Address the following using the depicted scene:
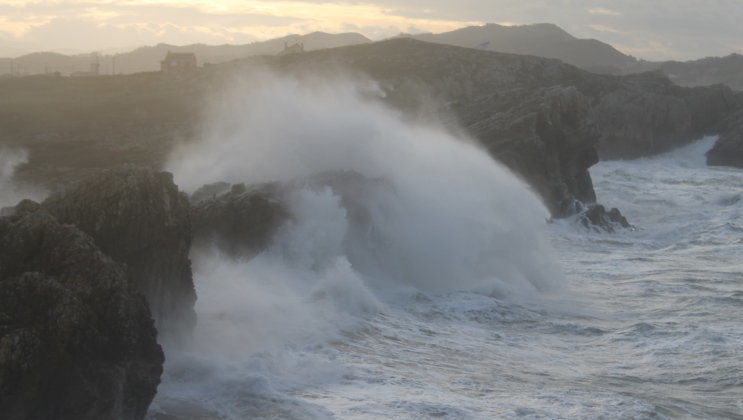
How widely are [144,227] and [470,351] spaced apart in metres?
5.90

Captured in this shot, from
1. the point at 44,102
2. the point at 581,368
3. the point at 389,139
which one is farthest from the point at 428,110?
the point at 581,368

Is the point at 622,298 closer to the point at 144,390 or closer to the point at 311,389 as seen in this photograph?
the point at 311,389

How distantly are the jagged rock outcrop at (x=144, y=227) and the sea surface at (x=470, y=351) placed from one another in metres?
0.74

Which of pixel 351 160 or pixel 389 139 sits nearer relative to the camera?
pixel 351 160

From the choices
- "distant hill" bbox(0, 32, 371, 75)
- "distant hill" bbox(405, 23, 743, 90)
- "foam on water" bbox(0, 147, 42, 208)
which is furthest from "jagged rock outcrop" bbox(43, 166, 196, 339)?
"distant hill" bbox(0, 32, 371, 75)

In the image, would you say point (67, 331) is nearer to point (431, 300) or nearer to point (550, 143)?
point (431, 300)

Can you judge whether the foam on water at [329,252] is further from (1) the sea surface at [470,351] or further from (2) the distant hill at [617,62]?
(2) the distant hill at [617,62]

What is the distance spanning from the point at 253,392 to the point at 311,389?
2.88 feet

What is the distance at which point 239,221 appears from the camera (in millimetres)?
20859

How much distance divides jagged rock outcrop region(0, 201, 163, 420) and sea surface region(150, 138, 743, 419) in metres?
A: 1.17

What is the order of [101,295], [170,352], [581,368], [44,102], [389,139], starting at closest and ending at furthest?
[101,295], [170,352], [581,368], [389,139], [44,102]

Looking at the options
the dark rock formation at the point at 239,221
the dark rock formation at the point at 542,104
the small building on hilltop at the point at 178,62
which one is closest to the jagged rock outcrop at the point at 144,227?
the dark rock formation at the point at 239,221

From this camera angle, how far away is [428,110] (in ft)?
182

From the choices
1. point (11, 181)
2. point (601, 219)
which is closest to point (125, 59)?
point (11, 181)
